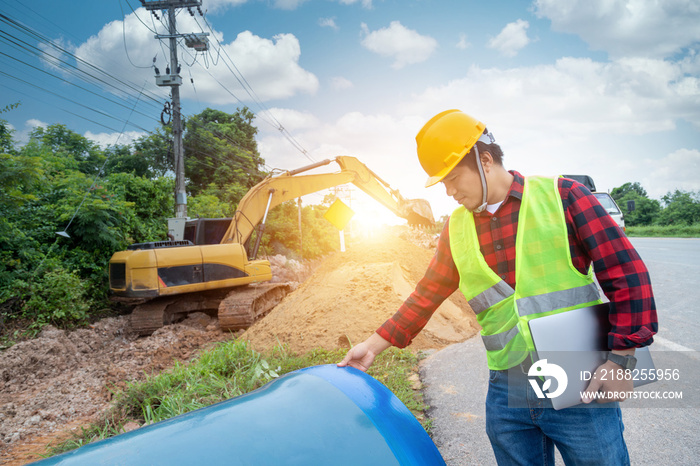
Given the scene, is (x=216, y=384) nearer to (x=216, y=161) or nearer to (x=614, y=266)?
(x=614, y=266)

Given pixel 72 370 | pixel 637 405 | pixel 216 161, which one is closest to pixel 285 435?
pixel 637 405

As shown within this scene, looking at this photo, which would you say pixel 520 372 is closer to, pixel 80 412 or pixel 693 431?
pixel 693 431

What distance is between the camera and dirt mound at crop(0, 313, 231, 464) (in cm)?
496

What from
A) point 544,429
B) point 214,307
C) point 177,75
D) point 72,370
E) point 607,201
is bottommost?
point 72,370

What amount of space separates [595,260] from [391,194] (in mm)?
10919

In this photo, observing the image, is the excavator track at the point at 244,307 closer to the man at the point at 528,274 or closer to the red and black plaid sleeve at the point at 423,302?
the red and black plaid sleeve at the point at 423,302

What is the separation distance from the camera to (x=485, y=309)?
162 cm

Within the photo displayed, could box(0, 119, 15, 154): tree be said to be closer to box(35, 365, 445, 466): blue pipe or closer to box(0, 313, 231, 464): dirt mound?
box(0, 313, 231, 464): dirt mound

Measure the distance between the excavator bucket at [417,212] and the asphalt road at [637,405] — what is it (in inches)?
282

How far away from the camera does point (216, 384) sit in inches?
169

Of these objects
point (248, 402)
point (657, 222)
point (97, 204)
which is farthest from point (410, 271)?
point (657, 222)

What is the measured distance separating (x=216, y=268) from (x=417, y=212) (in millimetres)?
6197

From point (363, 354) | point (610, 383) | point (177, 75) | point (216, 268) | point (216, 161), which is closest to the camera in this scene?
point (610, 383)

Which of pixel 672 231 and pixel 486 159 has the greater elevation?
pixel 486 159
